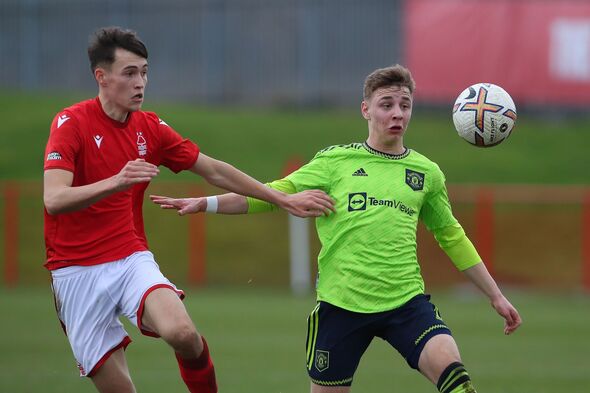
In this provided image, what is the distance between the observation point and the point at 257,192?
6645mm

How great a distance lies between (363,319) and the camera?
6.30 metres

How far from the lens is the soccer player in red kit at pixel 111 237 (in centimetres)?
632

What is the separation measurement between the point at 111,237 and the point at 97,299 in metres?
0.37

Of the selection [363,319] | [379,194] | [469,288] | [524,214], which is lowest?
[469,288]

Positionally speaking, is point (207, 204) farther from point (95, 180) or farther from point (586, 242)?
point (586, 242)

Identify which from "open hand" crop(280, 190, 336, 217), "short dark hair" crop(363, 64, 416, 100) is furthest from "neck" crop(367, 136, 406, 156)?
"open hand" crop(280, 190, 336, 217)

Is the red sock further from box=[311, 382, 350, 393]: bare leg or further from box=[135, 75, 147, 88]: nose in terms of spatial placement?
box=[135, 75, 147, 88]: nose

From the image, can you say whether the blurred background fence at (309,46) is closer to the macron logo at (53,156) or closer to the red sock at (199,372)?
the red sock at (199,372)

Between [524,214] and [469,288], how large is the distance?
1.64 m

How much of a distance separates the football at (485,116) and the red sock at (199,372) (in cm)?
205

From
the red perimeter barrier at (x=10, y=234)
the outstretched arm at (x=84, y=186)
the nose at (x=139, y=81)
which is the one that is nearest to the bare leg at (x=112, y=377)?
the outstretched arm at (x=84, y=186)

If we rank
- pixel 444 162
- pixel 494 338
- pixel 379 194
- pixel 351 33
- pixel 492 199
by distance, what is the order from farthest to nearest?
1. pixel 351 33
2. pixel 444 162
3. pixel 492 199
4. pixel 494 338
5. pixel 379 194

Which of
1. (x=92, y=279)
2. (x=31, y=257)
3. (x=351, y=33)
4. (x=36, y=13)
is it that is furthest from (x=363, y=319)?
(x=36, y=13)

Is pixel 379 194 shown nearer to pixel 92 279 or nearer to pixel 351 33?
pixel 92 279
